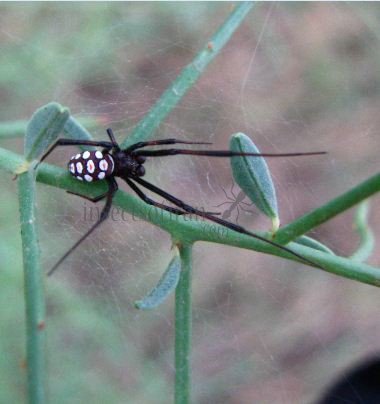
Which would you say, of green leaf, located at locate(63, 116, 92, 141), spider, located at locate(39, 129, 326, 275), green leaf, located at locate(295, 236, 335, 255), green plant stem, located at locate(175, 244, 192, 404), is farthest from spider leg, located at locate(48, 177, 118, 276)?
green leaf, located at locate(295, 236, 335, 255)

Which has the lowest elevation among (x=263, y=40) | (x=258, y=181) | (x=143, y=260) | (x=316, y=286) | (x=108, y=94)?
(x=316, y=286)

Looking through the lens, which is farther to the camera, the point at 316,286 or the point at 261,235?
the point at 316,286

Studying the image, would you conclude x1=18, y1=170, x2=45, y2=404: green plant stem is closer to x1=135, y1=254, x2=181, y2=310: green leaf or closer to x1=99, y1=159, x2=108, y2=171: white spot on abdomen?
x1=135, y1=254, x2=181, y2=310: green leaf

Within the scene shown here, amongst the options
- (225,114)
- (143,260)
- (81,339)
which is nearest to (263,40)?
(225,114)

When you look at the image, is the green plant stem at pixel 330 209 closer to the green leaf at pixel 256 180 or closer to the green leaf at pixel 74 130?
the green leaf at pixel 256 180

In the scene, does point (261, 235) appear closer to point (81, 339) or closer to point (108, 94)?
point (108, 94)

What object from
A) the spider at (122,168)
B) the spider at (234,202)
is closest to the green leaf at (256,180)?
the spider at (122,168)
